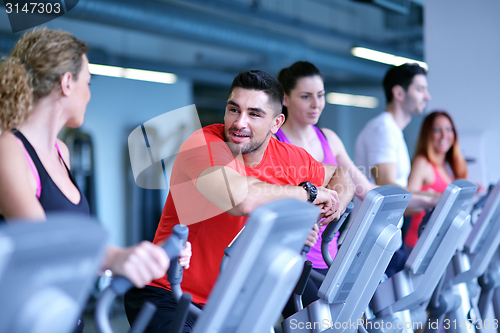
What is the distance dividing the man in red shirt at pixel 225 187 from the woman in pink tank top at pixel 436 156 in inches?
54.7

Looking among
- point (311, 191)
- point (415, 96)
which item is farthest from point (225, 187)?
point (415, 96)

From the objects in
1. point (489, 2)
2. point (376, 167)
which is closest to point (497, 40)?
point (489, 2)

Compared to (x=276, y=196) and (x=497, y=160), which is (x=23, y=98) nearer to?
(x=276, y=196)

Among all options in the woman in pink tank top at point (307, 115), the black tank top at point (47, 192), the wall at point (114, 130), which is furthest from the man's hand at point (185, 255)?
the wall at point (114, 130)

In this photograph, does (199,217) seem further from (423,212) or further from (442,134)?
(442,134)

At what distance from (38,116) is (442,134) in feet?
9.45

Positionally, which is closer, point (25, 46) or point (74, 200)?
point (25, 46)

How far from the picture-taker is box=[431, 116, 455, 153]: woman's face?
3.40 metres

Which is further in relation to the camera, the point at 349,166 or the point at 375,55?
the point at 375,55

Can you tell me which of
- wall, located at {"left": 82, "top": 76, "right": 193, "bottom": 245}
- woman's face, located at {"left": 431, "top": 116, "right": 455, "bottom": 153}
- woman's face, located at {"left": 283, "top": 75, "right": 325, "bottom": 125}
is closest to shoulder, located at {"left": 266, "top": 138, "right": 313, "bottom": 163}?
woman's face, located at {"left": 283, "top": 75, "right": 325, "bottom": 125}

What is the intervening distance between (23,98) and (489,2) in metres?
3.76

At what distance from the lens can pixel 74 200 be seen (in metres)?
1.41

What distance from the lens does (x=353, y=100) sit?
938 centimetres

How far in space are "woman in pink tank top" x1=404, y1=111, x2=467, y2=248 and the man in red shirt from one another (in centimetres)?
139
